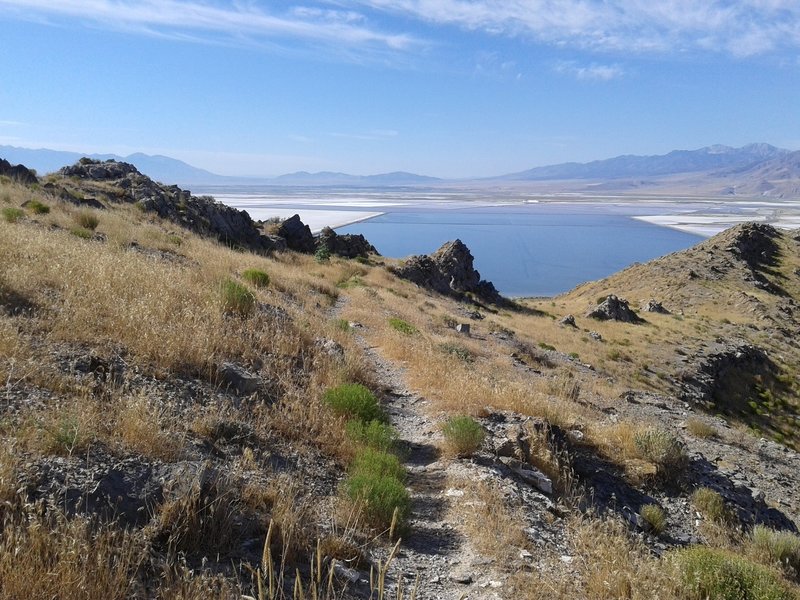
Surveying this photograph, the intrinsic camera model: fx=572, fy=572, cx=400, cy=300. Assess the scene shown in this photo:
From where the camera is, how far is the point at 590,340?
31.7 metres

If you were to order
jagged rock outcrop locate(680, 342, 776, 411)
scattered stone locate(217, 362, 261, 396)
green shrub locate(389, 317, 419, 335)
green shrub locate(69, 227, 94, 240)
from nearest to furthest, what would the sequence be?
1. scattered stone locate(217, 362, 261, 396)
2. green shrub locate(69, 227, 94, 240)
3. green shrub locate(389, 317, 419, 335)
4. jagged rock outcrop locate(680, 342, 776, 411)

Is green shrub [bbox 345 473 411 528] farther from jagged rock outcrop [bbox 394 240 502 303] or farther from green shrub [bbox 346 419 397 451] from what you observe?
jagged rock outcrop [bbox 394 240 502 303]

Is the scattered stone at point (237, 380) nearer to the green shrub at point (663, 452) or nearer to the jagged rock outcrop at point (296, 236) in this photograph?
the green shrub at point (663, 452)

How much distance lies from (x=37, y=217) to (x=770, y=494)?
56.7 ft

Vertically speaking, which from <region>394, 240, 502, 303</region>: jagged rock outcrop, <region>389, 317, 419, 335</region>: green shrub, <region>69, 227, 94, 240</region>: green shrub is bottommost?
<region>394, 240, 502, 303</region>: jagged rock outcrop

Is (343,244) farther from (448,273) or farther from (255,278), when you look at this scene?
(255,278)

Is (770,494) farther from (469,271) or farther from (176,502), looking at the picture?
(469,271)

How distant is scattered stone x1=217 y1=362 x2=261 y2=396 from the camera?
641cm

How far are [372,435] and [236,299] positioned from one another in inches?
151

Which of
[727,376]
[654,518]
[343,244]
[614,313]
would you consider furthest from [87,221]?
[614,313]

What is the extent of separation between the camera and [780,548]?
5.78 m

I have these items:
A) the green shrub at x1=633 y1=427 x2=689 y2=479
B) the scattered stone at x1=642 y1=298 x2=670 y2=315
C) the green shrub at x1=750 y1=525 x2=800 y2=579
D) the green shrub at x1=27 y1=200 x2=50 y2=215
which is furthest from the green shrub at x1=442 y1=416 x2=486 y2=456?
the scattered stone at x1=642 y1=298 x2=670 y2=315

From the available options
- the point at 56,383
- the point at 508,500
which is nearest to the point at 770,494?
the point at 508,500

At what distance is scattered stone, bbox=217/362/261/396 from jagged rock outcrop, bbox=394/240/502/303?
3040 centimetres
